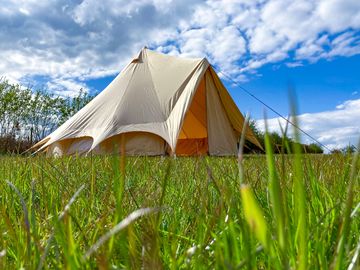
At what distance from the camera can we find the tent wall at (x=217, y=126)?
7.21 m

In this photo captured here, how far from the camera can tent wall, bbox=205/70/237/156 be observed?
721cm

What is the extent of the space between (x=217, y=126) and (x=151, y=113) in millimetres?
1310

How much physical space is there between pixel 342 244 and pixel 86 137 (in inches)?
268

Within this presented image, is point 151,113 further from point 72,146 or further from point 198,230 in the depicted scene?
point 198,230

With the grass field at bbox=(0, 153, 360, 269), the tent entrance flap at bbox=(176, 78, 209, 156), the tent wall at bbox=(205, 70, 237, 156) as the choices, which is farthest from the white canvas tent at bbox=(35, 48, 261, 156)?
the grass field at bbox=(0, 153, 360, 269)

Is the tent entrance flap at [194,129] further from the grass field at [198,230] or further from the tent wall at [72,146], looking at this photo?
the grass field at [198,230]

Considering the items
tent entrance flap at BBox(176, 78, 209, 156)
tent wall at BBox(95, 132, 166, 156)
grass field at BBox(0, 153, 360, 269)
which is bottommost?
grass field at BBox(0, 153, 360, 269)

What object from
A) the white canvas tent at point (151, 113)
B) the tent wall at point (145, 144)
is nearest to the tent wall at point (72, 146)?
the white canvas tent at point (151, 113)

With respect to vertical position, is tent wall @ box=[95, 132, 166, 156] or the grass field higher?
tent wall @ box=[95, 132, 166, 156]

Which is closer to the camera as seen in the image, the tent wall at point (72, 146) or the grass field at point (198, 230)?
the grass field at point (198, 230)

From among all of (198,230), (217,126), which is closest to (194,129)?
(217,126)

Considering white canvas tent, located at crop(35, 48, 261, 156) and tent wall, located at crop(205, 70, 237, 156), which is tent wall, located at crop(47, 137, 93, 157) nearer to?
white canvas tent, located at crop(35, 48, 261, 156)

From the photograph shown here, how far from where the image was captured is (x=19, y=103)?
41.9 ft

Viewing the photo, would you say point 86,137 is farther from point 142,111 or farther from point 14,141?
point 14,141
